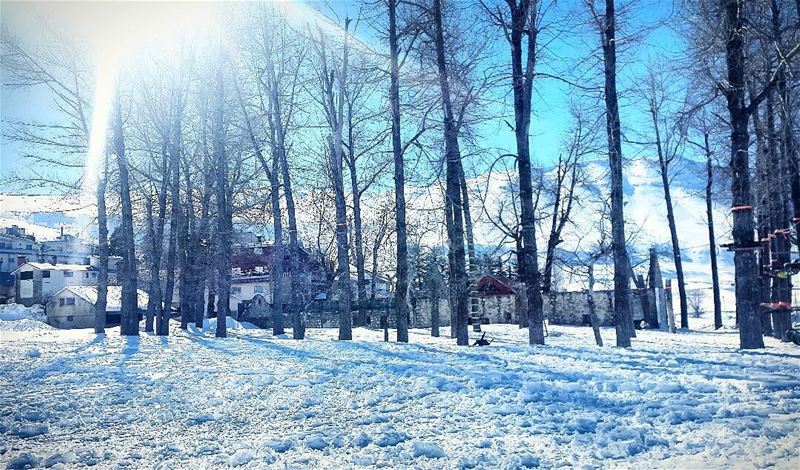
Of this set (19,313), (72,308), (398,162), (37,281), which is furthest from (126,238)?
(37,281)

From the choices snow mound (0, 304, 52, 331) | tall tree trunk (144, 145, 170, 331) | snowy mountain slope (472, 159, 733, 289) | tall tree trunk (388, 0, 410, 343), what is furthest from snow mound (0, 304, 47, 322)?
tall tree trunk (388, 0, 410, 343)

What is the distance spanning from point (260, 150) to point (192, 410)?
52.0 feet

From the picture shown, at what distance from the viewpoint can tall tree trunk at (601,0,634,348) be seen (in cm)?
1271

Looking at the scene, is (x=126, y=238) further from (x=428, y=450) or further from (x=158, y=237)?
(x=428, y=450)

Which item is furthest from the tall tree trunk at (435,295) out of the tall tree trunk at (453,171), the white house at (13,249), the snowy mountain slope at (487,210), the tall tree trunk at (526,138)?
the white house at (13,249)

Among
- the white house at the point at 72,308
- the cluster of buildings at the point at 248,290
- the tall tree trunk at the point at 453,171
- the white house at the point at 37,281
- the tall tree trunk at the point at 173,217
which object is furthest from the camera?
the white house at the point at 37,281

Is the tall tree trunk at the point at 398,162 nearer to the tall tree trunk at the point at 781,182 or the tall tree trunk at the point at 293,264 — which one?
the tall tree trunk at the point at 293,264

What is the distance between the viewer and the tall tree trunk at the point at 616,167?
41.7 ft

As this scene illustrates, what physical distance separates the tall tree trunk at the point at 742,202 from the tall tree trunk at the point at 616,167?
2.38 m

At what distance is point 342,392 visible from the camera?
6383 mm

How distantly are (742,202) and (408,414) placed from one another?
878 cm

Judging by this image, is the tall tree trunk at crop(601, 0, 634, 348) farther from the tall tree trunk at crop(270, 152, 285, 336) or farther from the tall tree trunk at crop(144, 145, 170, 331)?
the tall tree trunk at crop(144, 145, 170, 331)

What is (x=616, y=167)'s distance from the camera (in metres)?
13.1

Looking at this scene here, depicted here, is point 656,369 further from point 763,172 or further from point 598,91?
point 763,172
